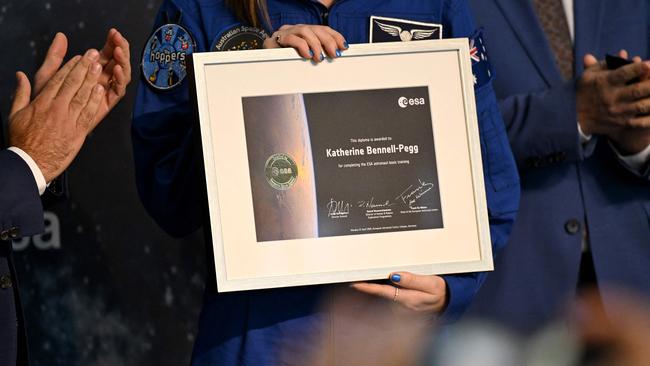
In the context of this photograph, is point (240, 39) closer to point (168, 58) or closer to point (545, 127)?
point (168, 58)

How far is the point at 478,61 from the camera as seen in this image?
→ 179 centimetres

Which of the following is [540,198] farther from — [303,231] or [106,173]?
[106,173]

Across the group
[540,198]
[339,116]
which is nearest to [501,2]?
[540,198]

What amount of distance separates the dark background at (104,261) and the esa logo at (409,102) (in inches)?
36.2

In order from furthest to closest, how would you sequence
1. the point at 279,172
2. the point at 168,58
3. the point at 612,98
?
the point at 612,98
the point at 168,58
the point at 279,172

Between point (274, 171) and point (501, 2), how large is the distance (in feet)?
2.83

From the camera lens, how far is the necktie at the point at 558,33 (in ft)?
7.34

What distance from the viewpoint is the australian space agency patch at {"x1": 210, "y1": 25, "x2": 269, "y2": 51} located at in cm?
171

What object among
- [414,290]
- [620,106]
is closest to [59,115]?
[414,290]

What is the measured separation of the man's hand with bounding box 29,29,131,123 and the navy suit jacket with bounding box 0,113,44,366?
193 millimetres

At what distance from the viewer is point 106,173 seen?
239 cm

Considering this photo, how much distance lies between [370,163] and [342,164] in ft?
0.15
